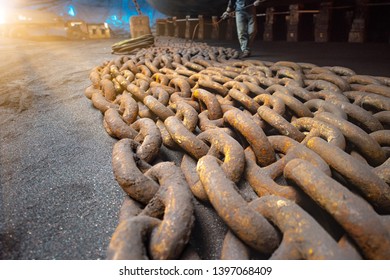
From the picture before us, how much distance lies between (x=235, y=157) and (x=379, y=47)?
432cm

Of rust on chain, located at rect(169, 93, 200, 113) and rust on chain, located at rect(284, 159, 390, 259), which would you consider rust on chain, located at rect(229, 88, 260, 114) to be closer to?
rust on chain, located at rect(169, 93, 200, 113)

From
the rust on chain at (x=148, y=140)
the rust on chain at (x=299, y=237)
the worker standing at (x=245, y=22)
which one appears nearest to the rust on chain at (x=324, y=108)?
the rust on chain at (x=299, y=237)

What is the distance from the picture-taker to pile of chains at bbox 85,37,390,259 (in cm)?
61

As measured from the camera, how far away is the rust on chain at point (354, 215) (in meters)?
0.59

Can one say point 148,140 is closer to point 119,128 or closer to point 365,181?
point 119,128

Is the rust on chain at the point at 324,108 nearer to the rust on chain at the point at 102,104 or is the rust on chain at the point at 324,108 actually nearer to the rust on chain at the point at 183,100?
the rust on chain at the point at 183,100

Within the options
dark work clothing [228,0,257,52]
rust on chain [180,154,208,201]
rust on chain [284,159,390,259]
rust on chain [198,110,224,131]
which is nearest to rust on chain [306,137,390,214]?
rust on chain [284,159,390,259]

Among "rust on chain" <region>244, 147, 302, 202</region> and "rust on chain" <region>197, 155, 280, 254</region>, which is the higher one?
"rust on chain" <region>197, 155, 280, 254</region>

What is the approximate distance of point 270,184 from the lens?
896mm

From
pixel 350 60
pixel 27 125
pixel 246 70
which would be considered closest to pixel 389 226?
pixel 246 70

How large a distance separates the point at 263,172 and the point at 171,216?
453 millimetres

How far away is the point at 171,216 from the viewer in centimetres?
66
